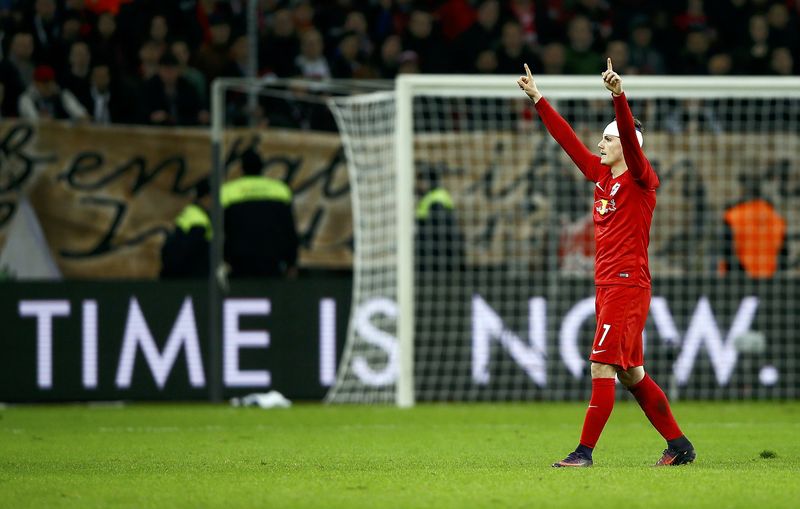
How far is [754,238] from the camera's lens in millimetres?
15078

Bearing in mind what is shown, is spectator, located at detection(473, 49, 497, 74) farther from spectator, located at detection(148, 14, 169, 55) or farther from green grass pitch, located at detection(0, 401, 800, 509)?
green grass pitch, located at detection(0, 401, 800, 509)

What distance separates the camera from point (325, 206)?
50.6ft

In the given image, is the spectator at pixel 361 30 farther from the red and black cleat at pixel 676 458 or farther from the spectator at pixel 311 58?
the red and black cleat at pixel 676 458

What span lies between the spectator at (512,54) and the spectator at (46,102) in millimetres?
4849

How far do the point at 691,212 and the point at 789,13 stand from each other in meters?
5.04

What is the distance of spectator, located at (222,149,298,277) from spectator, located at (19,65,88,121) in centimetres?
206

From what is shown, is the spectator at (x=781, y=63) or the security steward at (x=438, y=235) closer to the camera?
the security steward at (x=438, y=235)

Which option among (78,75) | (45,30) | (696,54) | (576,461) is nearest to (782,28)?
(696,54)

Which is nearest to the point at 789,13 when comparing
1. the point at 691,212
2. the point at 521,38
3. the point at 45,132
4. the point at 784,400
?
the point at 521,38

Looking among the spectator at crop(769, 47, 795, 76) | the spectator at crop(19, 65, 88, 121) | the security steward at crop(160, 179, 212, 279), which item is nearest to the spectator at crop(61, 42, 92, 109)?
the spectator at crop(19, 65, 88, 121)

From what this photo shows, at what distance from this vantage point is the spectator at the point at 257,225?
47.7 feet

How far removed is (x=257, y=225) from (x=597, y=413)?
7163 mm

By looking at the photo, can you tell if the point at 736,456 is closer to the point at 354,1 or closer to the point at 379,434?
the point at 379,434

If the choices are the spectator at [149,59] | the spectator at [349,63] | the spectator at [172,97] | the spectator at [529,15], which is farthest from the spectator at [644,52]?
the spectator at [149,59]
